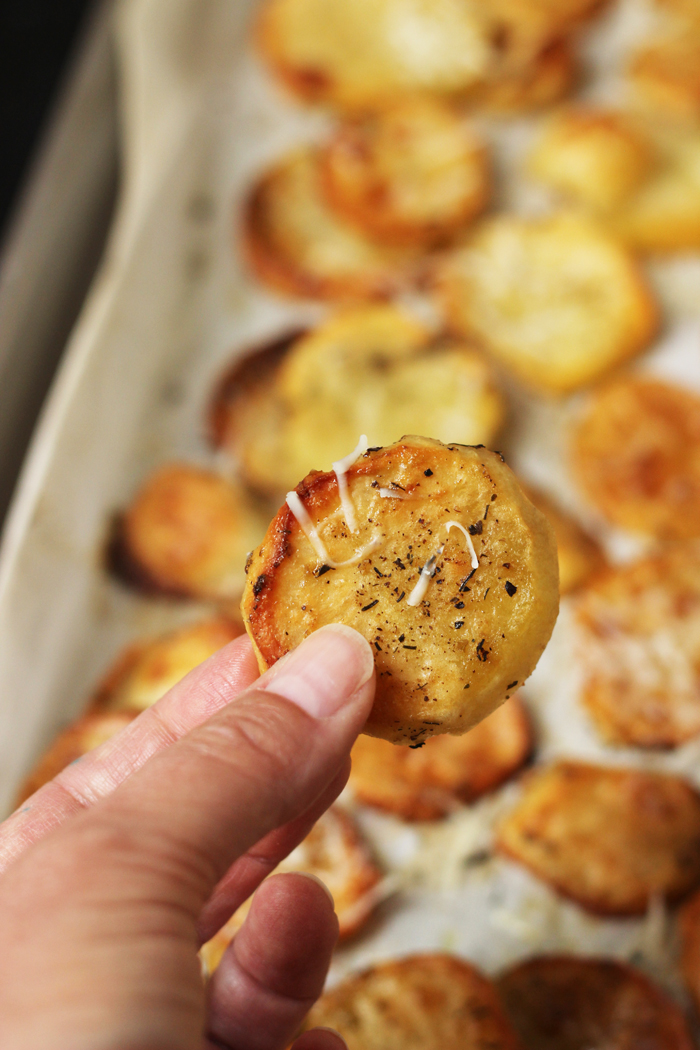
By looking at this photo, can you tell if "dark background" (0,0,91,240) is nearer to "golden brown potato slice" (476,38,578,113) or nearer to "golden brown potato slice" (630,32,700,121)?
"golden brown potato slice" (476,38,578,113)

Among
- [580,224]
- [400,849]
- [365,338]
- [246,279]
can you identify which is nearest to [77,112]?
[246,279]

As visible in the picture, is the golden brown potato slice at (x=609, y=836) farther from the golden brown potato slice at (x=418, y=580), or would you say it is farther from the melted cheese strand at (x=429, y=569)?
the melted cheese strand at (x=429, y=569)

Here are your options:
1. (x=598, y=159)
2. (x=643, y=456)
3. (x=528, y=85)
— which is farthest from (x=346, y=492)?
(x=528, y=85)

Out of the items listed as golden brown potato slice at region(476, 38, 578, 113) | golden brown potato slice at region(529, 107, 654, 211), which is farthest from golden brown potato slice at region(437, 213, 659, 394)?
golden brown potato slice at region(476, 38, 578, 113)

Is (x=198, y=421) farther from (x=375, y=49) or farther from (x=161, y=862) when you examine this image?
(x=161, y=862)

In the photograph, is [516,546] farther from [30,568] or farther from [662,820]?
[30,568]

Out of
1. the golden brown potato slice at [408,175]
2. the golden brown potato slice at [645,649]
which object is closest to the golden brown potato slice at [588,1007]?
the golden brown potato slice at [645,649]
